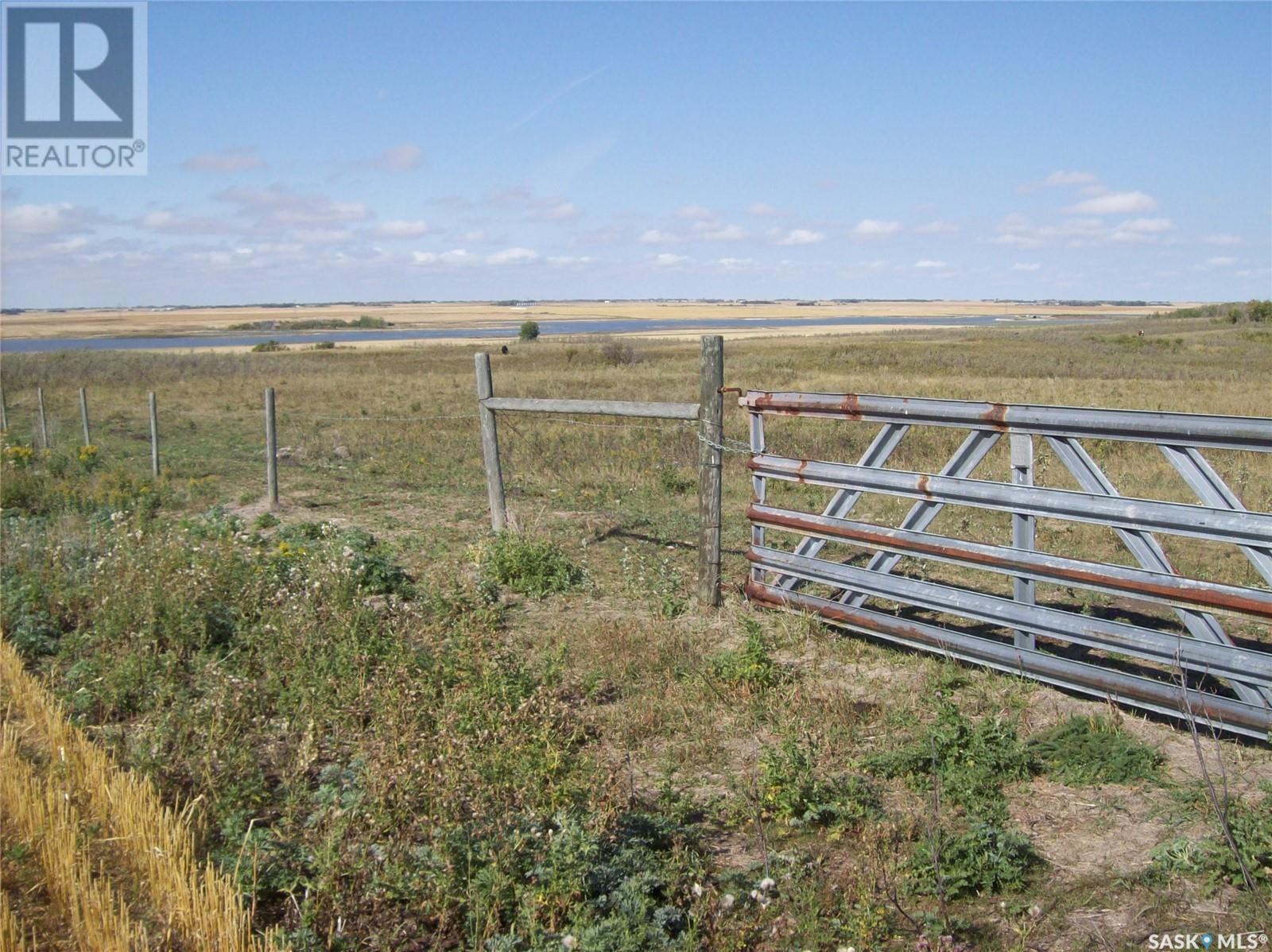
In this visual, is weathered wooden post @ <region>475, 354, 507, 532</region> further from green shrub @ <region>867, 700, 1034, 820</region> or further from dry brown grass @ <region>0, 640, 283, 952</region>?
green shrub @ <region>867, 700, 1034, 820</region>

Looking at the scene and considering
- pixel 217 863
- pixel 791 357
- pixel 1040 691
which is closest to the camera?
pixel 217 863

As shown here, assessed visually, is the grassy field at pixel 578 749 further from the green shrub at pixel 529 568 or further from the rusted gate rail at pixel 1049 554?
the rusted gate rail at pixel 1049 554

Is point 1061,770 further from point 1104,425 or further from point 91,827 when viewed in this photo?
point 91,827

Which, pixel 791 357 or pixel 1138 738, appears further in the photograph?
pixel 791 357

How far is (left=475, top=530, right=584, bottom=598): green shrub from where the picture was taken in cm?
777

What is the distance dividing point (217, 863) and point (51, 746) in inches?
66.5

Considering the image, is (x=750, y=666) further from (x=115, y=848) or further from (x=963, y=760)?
(x=115, y=848)

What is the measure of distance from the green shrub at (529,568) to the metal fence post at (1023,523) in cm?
364

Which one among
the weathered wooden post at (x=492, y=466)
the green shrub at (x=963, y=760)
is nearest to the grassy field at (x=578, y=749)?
the green shrub at (x=963, y=760)

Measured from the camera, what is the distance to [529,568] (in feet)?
26.0

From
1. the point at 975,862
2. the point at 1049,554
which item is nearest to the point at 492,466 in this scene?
the point at 1049,554

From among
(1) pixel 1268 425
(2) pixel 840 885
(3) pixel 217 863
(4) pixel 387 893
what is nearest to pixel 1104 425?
(1) pixel 1268 425

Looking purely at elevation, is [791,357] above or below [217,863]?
above

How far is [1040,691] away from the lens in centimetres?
528
